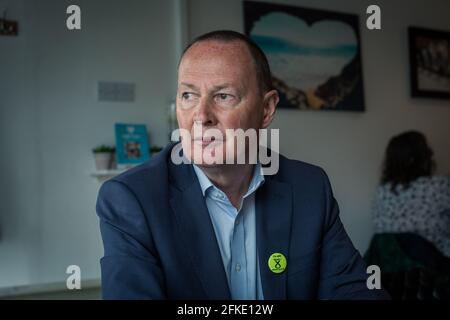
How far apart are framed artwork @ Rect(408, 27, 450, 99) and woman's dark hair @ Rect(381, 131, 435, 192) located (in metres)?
0.56

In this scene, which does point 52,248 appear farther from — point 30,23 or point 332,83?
point 332,83

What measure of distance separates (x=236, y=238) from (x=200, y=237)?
11cm

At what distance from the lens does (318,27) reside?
2723 mm

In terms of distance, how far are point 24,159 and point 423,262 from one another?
77.7 inches

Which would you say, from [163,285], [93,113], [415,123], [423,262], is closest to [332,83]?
[415,123]

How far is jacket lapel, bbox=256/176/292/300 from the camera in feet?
3.06

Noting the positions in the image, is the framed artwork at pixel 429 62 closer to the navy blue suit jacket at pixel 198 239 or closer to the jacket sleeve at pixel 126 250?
the navy blue suit jacket at pixel 198 239

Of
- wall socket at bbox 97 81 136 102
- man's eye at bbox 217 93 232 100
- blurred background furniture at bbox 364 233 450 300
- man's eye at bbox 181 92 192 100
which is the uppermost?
wall socket at bbox 97 81 136 102

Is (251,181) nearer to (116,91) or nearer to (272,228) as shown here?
(272,228)

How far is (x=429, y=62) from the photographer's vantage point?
3084mm

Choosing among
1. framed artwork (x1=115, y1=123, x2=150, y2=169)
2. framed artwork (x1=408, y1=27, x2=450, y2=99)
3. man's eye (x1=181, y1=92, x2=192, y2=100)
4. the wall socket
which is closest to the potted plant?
framed artwork (x1=115, y1=123, x2=150, y2=169)

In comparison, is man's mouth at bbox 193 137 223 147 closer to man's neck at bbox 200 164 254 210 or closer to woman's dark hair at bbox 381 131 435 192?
man's neck at bbox 200 164 254 210

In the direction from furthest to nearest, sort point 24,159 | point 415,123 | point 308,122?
point 415,123
point 308,122
point 24,159
